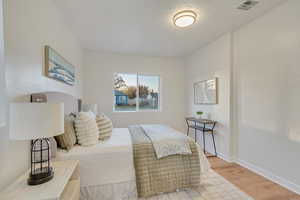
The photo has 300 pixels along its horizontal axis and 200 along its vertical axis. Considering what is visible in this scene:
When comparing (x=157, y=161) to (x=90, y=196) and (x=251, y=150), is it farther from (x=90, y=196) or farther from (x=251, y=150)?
(x=251, y=150)

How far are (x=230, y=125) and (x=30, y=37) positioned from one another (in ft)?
10.8

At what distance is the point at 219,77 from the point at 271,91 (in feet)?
3.53

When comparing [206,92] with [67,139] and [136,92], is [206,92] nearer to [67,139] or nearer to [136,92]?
[136,92]

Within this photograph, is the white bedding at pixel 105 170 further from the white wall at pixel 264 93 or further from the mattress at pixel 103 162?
the white wall at pixel 264 93

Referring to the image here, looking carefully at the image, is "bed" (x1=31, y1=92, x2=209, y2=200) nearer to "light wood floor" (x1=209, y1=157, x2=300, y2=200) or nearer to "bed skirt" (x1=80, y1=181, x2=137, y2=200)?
"bed skirt" (x1=80, y1=181, x2=137, y2=200)

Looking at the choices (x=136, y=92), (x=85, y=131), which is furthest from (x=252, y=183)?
(x=136, y=92)

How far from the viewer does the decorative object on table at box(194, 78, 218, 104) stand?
3272mm

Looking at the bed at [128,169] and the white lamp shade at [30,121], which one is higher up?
the white lamp shade at [30,121]

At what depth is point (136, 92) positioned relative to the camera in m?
4.41

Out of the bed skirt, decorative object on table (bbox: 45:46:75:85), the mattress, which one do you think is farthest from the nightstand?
decorative object on table (bbox: 45:46:75:85)

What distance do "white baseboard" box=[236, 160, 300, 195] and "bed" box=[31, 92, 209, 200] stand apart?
1109 millimetres

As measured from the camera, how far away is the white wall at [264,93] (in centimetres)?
196

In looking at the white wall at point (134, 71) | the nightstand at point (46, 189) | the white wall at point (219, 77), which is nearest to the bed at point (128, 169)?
the nightstand at point (46, 189)

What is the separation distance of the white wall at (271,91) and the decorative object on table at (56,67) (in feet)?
10.0
